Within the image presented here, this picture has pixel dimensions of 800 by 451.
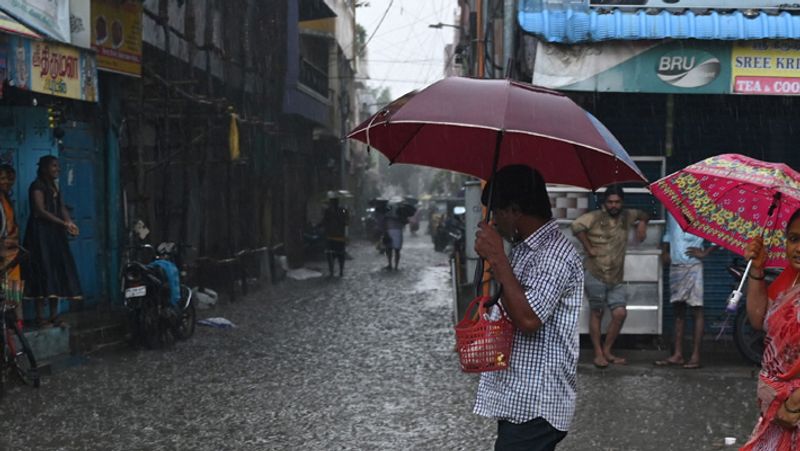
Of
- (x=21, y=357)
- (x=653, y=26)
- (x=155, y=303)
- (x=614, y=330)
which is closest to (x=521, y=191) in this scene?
(x=614, y=330)

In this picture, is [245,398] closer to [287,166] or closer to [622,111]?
[622,111]

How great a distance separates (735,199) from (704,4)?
21.8ft

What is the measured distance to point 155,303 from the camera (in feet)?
36.9

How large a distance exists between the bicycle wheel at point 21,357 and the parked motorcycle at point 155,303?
2055mm

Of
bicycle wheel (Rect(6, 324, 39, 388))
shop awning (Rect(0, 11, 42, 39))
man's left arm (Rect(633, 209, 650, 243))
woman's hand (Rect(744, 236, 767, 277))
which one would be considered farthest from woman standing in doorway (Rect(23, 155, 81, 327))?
woman's hand (Rect(744, 236, 767, 277))

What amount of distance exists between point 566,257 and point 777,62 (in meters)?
7.60

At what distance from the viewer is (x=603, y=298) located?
9984 millimetres

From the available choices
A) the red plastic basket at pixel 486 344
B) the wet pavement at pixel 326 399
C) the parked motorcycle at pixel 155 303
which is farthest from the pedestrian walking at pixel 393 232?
the red plastic basket at pixel 486 344

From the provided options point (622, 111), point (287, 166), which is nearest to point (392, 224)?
point (287, 166)

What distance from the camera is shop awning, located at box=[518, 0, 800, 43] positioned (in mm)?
10070

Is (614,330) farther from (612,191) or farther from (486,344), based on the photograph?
(486,344)

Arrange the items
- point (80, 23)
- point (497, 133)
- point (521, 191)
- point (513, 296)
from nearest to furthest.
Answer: point (513, 296) → point (521, 191) → point (497, 133) → point (80, 23)

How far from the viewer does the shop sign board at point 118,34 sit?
39.0 feet

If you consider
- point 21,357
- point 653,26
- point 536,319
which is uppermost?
point 653,26
